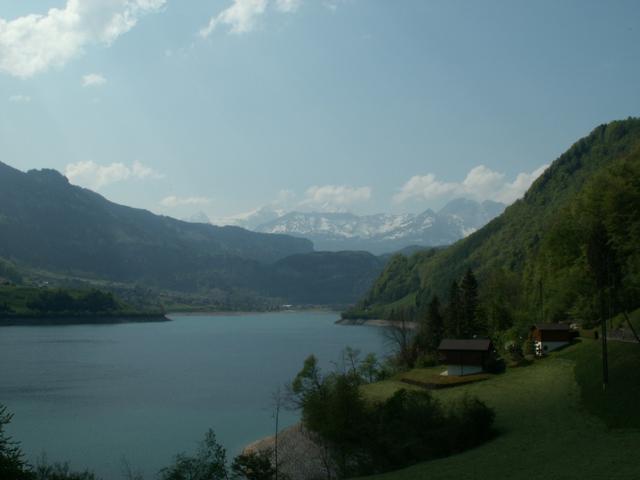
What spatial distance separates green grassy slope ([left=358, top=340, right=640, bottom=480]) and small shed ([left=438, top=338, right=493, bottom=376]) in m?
5.66

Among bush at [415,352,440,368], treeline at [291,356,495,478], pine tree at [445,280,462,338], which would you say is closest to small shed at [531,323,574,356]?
bush at [415,352,440,368]

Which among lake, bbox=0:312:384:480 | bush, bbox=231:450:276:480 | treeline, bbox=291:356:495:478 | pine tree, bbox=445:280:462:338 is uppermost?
pine tree, bbox=445:280:462:338

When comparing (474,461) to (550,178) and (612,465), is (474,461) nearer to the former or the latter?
(612,465)

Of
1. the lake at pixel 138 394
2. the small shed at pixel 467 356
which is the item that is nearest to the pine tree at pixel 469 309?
the small shed at pixel 467 356

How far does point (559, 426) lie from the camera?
31.9m

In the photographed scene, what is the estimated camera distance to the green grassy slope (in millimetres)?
23797

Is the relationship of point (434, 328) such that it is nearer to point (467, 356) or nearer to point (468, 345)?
point (468, 345)

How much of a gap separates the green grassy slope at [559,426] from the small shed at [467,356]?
566cm

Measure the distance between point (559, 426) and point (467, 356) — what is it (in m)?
24.8

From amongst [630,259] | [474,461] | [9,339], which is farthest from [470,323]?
[9,339]

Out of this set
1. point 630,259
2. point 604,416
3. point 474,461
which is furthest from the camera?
point 630,259

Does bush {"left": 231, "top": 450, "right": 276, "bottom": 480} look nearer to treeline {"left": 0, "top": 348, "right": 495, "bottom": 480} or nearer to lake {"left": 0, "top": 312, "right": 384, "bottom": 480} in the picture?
treeline {"left": 0, "top": 348, "right": 495, "bottom": 480}

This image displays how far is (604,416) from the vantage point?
3200 cm

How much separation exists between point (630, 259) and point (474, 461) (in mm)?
31836
